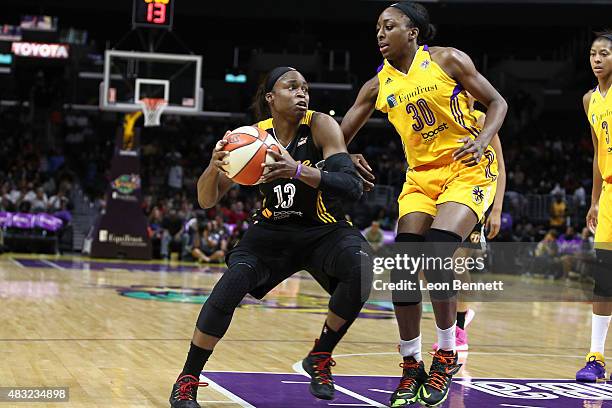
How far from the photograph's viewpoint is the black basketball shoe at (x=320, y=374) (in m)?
5.18

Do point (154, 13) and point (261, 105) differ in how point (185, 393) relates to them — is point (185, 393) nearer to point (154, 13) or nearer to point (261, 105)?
point (261, 105)

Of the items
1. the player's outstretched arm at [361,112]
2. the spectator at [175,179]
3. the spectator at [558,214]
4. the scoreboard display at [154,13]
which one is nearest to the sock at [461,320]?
the player's outstretched arm at [361,112]

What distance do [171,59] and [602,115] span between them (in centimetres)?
1488

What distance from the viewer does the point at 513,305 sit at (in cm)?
1431

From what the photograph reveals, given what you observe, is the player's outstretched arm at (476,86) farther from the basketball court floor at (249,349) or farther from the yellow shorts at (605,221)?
the yellow shorts at (605,221)

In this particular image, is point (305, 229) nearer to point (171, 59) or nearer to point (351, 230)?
point (351, 230)

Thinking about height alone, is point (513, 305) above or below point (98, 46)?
below

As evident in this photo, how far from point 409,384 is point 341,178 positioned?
4.15ft

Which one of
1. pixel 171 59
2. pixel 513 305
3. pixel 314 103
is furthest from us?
pixel 314 103

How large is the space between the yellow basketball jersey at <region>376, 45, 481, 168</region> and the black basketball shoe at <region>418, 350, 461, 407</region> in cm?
116

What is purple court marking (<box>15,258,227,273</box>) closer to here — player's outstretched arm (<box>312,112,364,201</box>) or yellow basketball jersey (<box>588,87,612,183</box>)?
yellow basketball jersey (<box>588,87,612,183</box>)

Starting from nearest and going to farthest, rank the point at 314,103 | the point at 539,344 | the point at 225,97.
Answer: the point at 539,344, the point at 314,103, the point at 225,97

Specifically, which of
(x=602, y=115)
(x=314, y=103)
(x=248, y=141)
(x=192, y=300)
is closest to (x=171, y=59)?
(x=192, y=300)

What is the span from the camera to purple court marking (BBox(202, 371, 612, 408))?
17.7 feet
